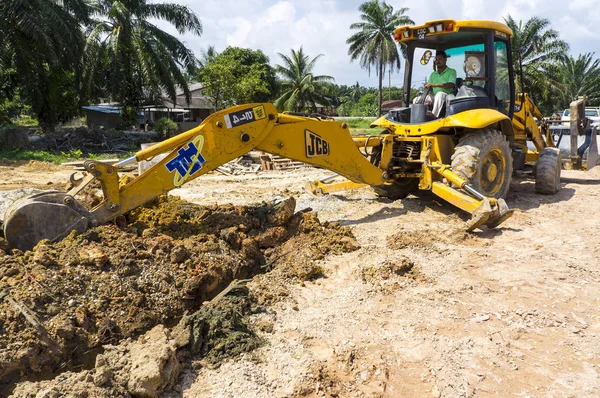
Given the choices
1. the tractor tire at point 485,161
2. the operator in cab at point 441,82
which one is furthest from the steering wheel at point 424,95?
the tractor tire at point 485,161

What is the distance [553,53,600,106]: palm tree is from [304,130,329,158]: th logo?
130ft

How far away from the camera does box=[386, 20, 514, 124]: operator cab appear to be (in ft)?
21.9

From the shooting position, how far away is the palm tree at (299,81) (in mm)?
36188

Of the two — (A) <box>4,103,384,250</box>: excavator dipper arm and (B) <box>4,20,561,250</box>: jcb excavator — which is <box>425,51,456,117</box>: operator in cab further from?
(A) <box>4,103,384,250</box>: excavator dipper arm

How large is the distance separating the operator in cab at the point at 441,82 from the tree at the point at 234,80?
73.1 ft

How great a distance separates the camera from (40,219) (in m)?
4.18

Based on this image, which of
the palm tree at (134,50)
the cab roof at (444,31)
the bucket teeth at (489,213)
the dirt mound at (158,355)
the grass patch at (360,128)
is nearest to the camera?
the dirt mound at (158,355)

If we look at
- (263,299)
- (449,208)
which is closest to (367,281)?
(263,299)

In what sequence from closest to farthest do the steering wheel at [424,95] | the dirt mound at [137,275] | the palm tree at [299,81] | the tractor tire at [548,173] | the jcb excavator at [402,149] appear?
the dirt mound at [137,275]
the jcb excavator at [402,149]
the steering wheel at [424,95]
the tractor tire at [548,173]
the palm tree at [299,81]

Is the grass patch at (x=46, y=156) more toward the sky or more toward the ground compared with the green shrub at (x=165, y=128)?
more toward the ground

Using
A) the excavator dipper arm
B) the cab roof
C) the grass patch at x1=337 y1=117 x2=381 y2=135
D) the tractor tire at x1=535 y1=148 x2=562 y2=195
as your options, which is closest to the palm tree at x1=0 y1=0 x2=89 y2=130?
the grass patch at x1=337 y1=117 x2=381 y2=135

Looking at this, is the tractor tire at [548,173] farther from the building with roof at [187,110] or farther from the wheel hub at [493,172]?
the building with roof at [187,110]

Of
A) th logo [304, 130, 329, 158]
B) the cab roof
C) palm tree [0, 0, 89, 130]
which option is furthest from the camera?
palm tree [0, 0, 89, 130]

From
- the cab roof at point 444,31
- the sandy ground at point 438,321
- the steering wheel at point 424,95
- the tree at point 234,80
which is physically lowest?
the sandy ground at point 438,321
